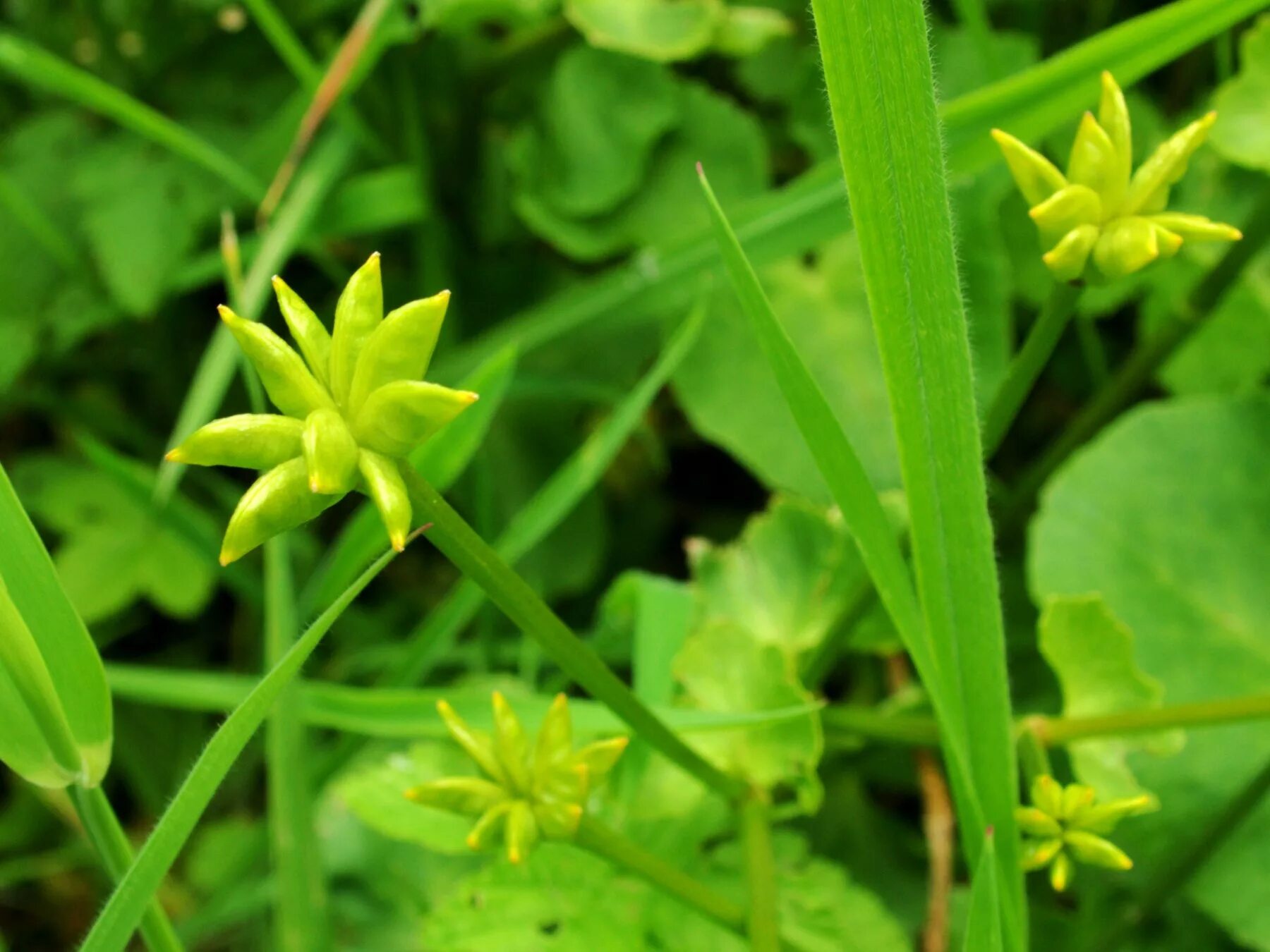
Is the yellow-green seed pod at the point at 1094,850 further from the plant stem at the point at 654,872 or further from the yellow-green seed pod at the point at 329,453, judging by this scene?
the yellow-green seed pod at the point at 329,453

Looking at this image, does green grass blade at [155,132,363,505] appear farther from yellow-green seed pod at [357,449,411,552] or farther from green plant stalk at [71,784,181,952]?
yellow-green seed pod at [357,449,411,552]

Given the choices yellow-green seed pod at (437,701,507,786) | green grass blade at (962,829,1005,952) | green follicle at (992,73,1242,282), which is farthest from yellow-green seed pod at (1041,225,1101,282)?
yellow-green seed pod at (437,701,507,786)

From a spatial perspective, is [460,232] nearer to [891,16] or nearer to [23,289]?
[23,289]

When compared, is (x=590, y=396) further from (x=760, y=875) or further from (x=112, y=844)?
(x=112, y=844)

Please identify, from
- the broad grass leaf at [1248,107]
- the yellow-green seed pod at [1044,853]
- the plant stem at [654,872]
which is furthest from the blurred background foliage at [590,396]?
the yellow-green seed pod at [1044,853]

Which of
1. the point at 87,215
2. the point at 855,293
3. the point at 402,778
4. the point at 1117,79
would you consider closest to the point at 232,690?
the point at 402,778

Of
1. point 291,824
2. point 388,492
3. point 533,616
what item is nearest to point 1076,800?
point 533,616
